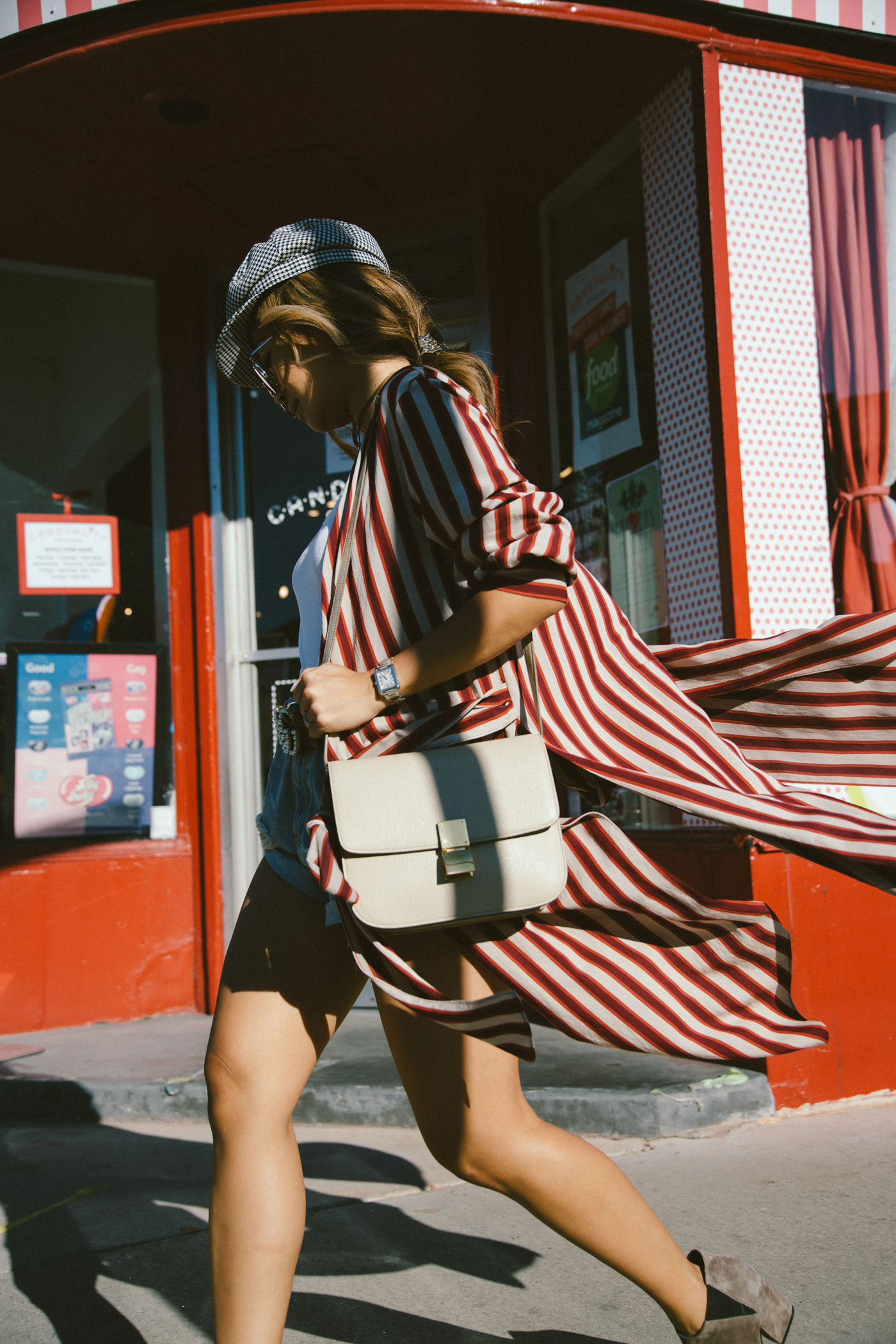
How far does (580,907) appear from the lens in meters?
1.76

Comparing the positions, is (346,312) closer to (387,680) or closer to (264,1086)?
(387,680)

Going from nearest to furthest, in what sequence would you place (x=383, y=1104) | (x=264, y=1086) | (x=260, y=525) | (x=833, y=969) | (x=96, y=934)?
(x=264, y=1086) < (x=833, y=969) < (x=383, y=1104) < (x=96, y=934) < (x=260, y=525)

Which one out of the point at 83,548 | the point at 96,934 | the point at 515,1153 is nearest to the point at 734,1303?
the point at 515,1153

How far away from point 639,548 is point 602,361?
843mm

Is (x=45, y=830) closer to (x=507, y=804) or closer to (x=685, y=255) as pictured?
(x=685, y=255)

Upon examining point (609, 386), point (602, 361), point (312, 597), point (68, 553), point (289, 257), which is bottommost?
point (312, 597)

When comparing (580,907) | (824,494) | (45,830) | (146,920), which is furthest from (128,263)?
(580,907)

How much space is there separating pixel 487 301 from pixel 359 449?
346 cm

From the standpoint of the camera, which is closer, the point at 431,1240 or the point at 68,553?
the point at 431,1240

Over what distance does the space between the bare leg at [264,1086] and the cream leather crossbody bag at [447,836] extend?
25 cm

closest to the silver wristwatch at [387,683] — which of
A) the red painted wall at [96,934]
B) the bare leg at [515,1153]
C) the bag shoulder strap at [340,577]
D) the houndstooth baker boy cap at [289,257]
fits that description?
the bag shoulder strap at [340,577]

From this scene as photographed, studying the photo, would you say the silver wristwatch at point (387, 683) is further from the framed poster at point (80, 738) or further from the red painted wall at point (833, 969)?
the framed poster at point (80, 738)

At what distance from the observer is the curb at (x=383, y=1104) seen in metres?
3.35

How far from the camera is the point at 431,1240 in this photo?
270 centimetres
